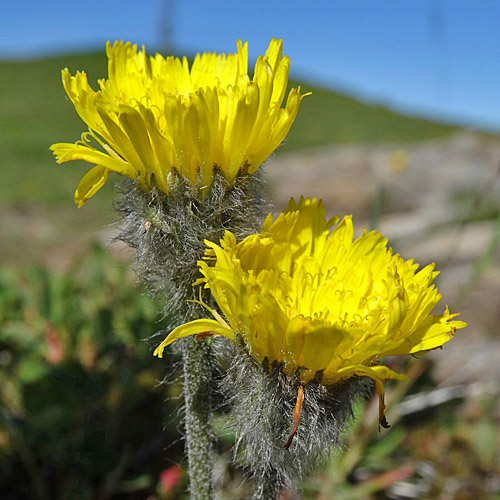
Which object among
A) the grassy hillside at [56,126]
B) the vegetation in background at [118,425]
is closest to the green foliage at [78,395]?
the vegetation in background at [118,425]

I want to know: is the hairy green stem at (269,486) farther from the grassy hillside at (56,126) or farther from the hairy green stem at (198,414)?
the grassy hillside at (56,126)

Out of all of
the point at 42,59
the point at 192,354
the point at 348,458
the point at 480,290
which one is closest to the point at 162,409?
the point at 348,458

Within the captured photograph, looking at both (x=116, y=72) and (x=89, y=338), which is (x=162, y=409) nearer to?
(x=89, y=338)

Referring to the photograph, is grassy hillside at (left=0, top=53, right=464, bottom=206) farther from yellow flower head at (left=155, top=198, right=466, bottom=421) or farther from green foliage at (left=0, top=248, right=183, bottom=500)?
yellow flower head at (left=155, top=198, right=466, bottom=421)

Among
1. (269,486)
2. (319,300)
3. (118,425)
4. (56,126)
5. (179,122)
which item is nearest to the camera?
(179,122)

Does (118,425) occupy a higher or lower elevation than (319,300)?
lower

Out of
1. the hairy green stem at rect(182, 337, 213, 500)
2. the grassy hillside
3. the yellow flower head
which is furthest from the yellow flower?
the grassy hillside

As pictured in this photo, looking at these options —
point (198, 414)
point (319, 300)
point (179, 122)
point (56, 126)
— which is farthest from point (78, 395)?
point (56, 126)

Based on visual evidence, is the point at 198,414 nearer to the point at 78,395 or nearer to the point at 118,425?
the point at 118,425
